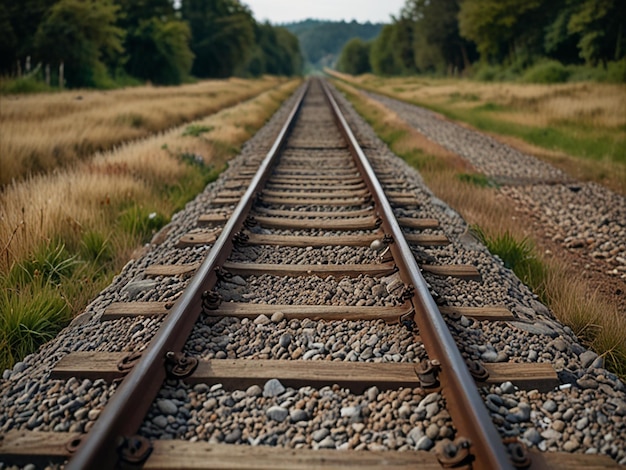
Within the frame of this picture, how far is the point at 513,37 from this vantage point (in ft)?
137

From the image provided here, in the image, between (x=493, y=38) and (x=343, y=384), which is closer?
(x=343, y=384)

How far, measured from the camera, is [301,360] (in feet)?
7.96

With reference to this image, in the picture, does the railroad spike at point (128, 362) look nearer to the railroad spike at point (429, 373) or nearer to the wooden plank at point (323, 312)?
the wooden plank at point (323, 312)

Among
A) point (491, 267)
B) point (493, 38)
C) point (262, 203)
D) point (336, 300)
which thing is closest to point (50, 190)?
point (262, 203)

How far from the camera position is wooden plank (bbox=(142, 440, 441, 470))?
179 cm

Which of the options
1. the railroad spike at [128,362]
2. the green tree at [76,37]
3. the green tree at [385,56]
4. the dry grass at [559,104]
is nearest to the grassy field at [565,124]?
the dry grass at [559,104]

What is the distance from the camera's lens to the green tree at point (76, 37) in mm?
22641

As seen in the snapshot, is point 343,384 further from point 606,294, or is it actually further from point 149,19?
point 149,19

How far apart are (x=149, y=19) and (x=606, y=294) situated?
129 ft

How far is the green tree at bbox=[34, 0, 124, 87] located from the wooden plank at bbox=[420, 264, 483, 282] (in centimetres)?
2469

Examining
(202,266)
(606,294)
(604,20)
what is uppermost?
(604,20)

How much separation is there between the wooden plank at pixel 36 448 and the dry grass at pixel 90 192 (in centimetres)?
183

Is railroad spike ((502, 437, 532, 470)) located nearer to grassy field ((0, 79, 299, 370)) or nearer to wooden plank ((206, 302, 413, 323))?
wooden plank ((206, 302, 413, 323))

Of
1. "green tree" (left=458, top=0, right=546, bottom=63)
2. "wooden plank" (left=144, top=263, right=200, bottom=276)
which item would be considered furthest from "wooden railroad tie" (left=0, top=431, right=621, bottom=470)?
"green tree" (left=458, top=0, right=546, bottom=63)
